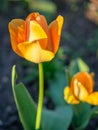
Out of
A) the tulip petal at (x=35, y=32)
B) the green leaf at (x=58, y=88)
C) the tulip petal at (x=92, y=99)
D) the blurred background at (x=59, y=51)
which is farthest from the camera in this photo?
the blurred background at (x=59, y=51)

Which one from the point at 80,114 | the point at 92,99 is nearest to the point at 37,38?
the point at 92,99

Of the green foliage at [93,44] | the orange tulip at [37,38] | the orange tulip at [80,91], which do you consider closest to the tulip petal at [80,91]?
the orange tulip at [80,91]

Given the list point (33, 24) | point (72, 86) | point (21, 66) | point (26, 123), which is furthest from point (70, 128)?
point (33, 24)

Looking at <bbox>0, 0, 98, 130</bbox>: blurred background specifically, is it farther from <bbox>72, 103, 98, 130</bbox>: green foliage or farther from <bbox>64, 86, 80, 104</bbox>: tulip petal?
<bbox>64, 86, 80, 104</bbox>: tulip petal

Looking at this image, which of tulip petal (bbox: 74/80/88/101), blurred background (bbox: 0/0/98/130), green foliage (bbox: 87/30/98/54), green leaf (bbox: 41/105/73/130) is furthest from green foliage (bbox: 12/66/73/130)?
green foliage (bbox: 87/30/98/54)

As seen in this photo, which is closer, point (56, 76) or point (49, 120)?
point (49, 120)

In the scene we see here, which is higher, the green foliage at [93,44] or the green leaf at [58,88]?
the green leaf at [58,88]

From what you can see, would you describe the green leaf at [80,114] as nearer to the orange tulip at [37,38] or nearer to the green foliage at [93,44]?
the orange tulip at [37,38]

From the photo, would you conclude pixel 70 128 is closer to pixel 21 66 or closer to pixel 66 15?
pixel 21 66
